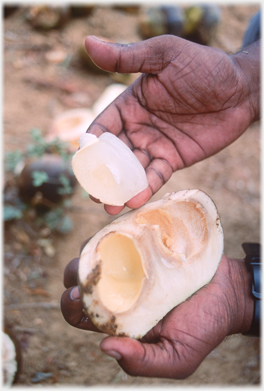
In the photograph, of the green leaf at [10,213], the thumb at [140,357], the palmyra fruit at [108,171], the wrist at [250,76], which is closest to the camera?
the thumb at [140,357]

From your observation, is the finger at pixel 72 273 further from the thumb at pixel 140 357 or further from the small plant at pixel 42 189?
the small plant at pixel 42 189

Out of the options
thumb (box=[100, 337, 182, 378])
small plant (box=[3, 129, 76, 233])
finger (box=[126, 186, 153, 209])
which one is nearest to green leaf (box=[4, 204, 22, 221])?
small plant (box=[3, 129, 76, 233])

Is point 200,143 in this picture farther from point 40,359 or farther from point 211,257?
point 40,359

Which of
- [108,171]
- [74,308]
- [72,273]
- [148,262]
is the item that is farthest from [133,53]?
[74,308]

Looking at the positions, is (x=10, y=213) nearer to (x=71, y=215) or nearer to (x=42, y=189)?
(x=42, y=189)

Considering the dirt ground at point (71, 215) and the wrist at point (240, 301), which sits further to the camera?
the dirt ground at point (71, 215)

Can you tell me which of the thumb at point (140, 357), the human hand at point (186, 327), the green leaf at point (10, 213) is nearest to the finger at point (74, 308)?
the human hand at point (186, 327)

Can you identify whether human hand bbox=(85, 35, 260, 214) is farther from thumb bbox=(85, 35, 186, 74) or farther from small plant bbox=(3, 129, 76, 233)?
small plant bbox=(3, 129, 76, 233)

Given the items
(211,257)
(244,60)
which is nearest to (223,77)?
Result: (244,60)
